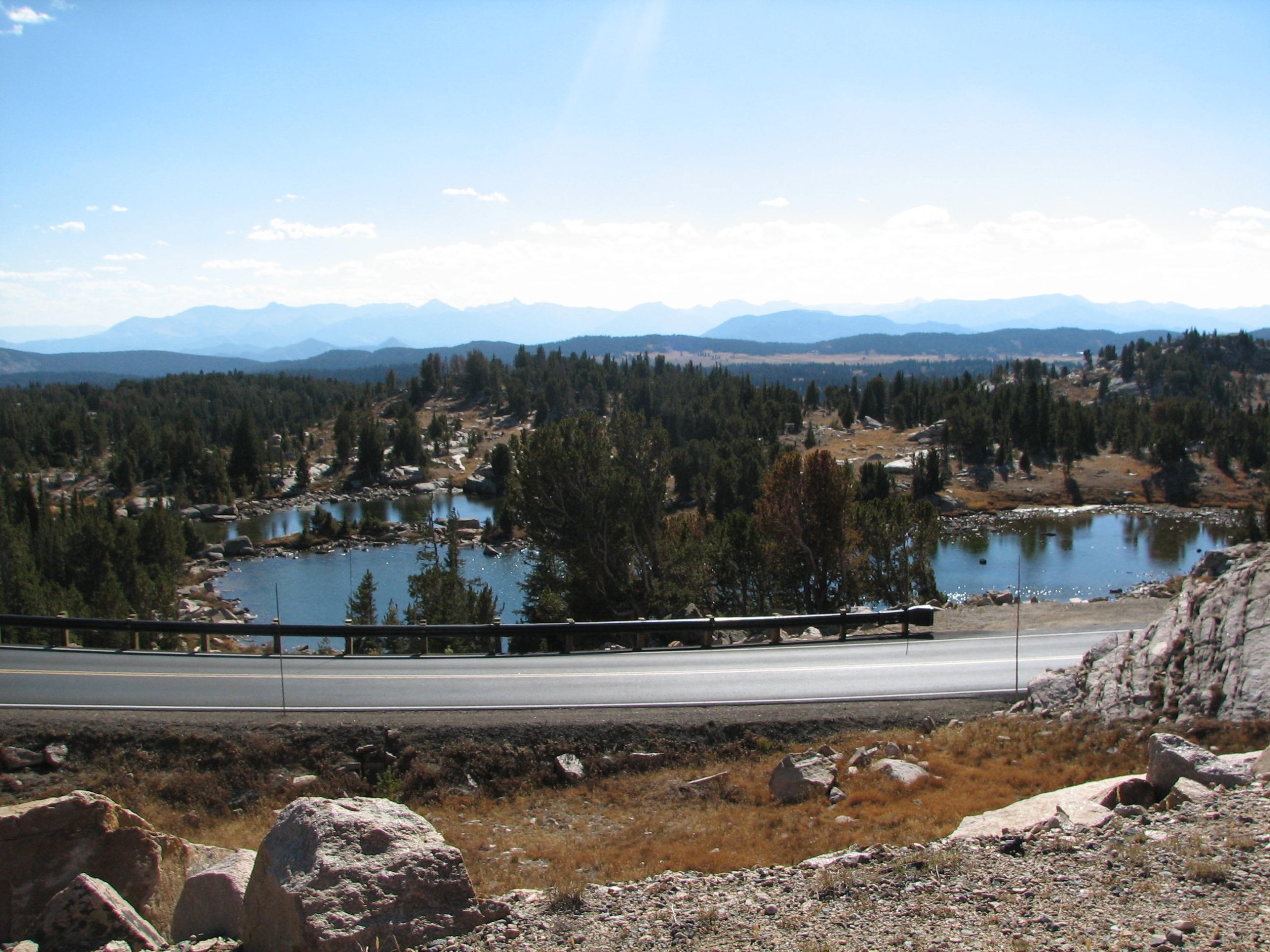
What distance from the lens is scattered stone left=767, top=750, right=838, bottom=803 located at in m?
13.8

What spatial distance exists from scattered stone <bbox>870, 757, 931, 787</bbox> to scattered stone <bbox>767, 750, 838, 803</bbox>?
0.80 meters

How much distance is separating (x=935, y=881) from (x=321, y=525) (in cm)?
11595

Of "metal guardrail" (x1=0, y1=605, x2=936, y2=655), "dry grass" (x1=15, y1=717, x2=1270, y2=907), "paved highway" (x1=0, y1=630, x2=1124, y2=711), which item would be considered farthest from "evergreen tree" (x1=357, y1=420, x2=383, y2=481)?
"dry grass" (x1=15, y1=717, x2=1270, y2=907)

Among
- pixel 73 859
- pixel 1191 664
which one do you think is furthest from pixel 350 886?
pixel 1191 664

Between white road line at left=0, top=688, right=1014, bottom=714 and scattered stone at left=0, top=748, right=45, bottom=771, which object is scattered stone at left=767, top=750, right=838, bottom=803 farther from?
scattered stone at left=0, top=748, right=45, bottom=771

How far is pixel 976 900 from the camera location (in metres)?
8.62

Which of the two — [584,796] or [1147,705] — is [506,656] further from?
[1147,705]

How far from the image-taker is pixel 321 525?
115 meters

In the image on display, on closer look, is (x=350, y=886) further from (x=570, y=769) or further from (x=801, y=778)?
(x=801, y=778)

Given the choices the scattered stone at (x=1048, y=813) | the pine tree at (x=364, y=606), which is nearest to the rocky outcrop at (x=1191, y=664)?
the scattered stone at (x=1048, y=813)

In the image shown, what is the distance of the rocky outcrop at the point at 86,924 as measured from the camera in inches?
327

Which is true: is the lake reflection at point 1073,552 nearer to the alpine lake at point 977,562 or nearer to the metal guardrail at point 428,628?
the alpine lake at point 977,562

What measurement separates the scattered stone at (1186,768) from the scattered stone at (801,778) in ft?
15.9

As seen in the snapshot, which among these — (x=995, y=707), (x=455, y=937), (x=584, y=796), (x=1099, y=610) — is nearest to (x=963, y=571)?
(x=1099, y=610)
